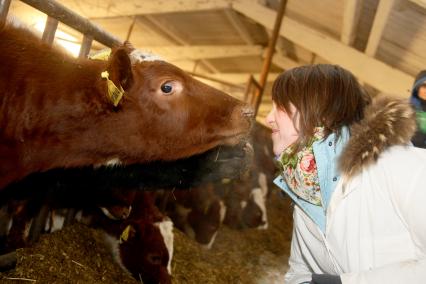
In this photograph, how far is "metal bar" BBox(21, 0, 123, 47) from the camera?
2.72 meters

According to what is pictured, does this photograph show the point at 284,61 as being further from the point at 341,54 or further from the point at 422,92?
the point at 422,92

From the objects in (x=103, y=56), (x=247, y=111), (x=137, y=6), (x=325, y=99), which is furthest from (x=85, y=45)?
(x=137, y=6)

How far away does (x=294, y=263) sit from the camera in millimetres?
2531

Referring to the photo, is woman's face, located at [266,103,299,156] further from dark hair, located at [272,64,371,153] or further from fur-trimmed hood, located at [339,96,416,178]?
fur-trimmed hood, located at [339,96,416,178]

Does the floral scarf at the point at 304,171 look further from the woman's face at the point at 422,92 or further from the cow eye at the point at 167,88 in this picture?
the woman's face at the point at 422,92

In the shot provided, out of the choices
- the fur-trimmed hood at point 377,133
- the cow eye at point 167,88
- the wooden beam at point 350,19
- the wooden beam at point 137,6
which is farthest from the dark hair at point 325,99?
the wooden beam at point 137,6

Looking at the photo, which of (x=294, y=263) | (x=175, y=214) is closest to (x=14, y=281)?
(x=294, y=263)

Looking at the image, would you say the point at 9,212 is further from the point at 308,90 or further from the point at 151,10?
the point at 151,10

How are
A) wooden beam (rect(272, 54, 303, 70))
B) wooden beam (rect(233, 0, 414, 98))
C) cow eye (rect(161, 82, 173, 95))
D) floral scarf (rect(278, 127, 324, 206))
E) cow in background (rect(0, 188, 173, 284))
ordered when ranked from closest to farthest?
floral scarf (rect(278, 127, 324, 206)), cow eye (rect(161, 82, 173, 95)), cow in background (rect(0, 188, 173, 284)), wooden beam (rect(233, 0, 414, 98)), wooden beam (rect(272, 54, 303, 70))

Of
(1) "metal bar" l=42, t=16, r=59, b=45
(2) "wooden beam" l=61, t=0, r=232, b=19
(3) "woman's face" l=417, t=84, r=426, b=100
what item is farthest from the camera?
(2) "wooden beam" l=61, t=0, r=232, b=19

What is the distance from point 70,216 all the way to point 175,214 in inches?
93.5

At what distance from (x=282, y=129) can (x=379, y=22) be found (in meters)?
5.05

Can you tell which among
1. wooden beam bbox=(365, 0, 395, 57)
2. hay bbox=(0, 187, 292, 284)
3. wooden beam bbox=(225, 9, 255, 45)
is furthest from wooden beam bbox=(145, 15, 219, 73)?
hay bbox=(0, 187, 292, 284)

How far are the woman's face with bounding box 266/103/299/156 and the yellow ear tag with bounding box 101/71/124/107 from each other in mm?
856
